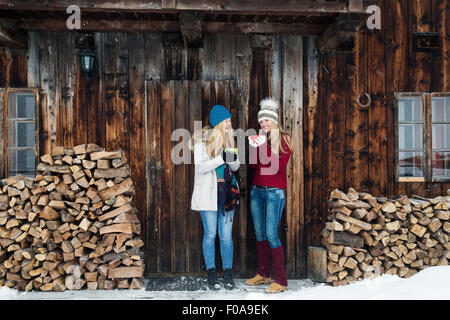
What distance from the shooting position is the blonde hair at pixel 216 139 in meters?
3.92


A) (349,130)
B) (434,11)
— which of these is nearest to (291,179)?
(349,130)

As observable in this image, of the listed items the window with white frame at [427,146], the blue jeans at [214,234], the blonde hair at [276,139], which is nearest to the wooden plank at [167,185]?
the blue jeans at [214,234]

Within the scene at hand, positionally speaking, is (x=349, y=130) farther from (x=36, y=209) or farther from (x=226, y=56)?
(x=36, y=209)

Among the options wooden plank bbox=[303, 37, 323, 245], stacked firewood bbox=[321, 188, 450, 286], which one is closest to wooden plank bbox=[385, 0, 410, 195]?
stacked firewood bbox=[321, 188, 450, 286]

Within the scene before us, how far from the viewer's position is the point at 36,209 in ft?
13.1

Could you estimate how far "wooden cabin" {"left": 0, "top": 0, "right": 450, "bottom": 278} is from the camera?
448 cm

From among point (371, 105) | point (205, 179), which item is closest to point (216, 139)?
point (205, 179)

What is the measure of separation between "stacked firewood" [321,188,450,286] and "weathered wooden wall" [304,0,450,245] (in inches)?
16.1

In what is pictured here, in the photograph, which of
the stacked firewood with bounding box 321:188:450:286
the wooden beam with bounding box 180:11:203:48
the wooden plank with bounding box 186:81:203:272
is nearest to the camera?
the wooden beam with bounding box 180:11:203:48

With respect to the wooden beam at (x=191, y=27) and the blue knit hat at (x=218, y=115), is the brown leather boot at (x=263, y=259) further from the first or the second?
the wooden beam at (x=191, y=27)

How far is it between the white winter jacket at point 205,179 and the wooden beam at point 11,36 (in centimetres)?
268

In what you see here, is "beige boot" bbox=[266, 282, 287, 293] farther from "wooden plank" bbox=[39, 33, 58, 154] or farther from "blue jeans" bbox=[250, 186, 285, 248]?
"wooden plank" bbox=[39, 33, 58, 154]

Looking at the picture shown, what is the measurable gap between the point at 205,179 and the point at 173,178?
2.49 ft

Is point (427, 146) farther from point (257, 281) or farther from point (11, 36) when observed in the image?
point (11, 36)
